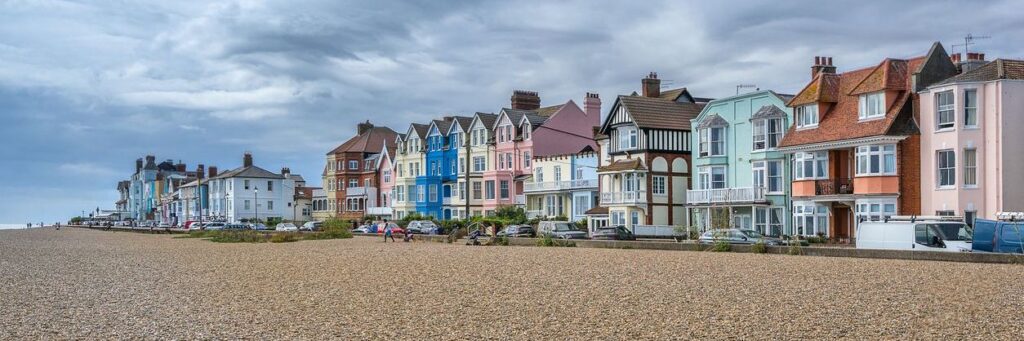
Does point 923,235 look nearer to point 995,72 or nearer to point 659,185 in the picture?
point 995,72

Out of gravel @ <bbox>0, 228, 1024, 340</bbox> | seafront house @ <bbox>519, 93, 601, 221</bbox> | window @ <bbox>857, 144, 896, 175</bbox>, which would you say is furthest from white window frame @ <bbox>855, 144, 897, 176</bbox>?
seafront house @ <bbox>519, 93, 601, 221</bbox>

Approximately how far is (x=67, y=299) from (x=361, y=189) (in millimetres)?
72719

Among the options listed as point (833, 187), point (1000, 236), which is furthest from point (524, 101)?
point (1000, 236)

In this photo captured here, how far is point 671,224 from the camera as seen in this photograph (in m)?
55.8

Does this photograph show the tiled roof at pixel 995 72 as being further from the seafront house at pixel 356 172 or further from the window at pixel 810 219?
the seafront house at pixel 356 172

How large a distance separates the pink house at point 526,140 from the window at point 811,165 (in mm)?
26977

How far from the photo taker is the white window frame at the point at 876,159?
40000mm

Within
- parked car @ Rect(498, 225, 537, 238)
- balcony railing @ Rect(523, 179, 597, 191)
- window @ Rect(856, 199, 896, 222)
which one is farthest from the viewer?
balcony railing @ Rect(523, 179, 597, 191)

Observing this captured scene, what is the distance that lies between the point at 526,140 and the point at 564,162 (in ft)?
18.9

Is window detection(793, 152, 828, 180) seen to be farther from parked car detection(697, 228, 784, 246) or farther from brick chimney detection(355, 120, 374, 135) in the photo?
brick chimney detection(355, 120, 374, 135)

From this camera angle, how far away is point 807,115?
4491 cm

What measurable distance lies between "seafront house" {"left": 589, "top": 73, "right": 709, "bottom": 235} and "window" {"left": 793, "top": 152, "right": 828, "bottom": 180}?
35.3ft

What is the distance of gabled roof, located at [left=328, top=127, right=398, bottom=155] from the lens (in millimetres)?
96125

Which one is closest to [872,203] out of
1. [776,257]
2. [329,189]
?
[776,257]
